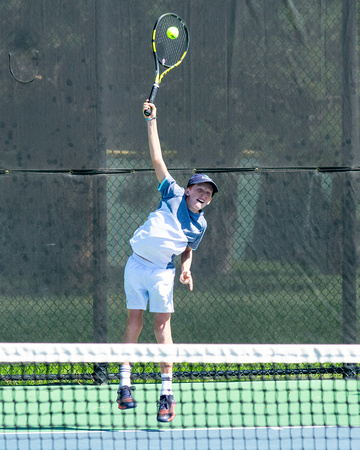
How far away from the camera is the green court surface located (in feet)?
13.5

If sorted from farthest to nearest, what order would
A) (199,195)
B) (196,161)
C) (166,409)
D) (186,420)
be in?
(196,161)
(186,420)
(199,195)
(166,409)

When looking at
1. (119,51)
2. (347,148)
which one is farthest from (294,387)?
(119,51)

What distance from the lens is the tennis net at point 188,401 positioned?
3184 mm

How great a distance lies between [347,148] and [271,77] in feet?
2.42

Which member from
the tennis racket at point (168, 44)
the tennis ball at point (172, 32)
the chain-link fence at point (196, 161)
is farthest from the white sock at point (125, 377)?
the tennis ball at point (172, 32)

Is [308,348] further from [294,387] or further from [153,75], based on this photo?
[153,75]

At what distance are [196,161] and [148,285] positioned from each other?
4.57ft

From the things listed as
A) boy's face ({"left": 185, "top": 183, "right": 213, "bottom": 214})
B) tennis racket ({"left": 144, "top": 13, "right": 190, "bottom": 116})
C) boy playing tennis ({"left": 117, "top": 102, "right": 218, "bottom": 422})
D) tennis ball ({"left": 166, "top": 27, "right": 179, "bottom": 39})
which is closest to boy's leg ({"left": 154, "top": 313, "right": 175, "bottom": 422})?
boy playing tennis ({"left": 117, "top": 102, "right": 218, "bottom": 422})

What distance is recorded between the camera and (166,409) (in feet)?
13.1

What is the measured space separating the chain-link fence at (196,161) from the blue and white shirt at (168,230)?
112 cm

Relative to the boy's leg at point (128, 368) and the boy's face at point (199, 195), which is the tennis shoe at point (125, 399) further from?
the boy's face at point (199, 195)

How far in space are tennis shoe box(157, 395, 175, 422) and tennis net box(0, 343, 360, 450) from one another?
0.27 ft

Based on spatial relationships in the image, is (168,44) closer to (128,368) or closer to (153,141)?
(153,141)

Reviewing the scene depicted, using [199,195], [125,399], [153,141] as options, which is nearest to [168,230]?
[199,195]
